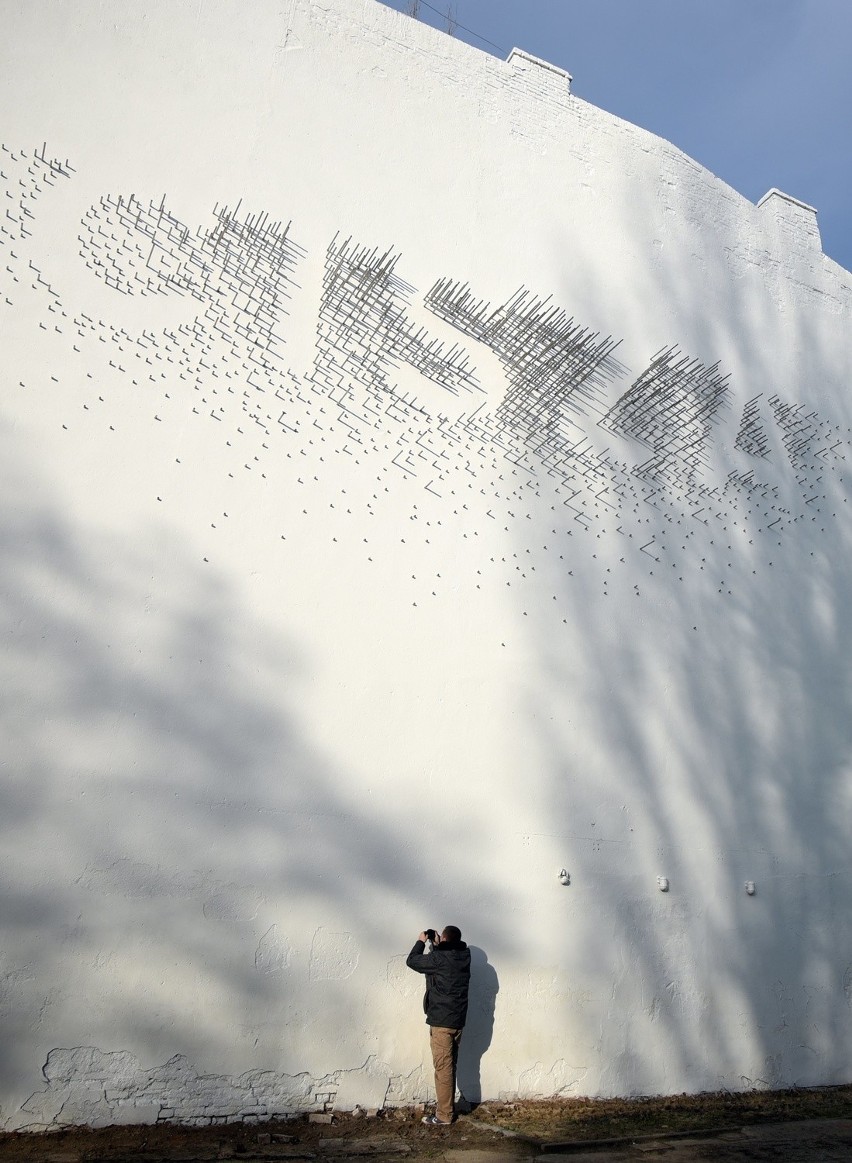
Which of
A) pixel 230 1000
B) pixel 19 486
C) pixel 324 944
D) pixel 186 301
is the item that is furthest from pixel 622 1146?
pixel 186 301

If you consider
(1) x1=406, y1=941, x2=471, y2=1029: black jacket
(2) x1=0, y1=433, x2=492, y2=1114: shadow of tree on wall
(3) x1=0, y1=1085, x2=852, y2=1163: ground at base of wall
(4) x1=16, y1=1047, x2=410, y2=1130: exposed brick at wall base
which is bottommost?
(3) x1=0, y1=1085, x2=852, y2=1163: ground at base of wall

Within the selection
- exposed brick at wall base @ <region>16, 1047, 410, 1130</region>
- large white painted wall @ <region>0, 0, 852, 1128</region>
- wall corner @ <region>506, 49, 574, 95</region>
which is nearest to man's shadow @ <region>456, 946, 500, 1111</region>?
large white painted wall @ <region>0, 0, 852, 1128</region>

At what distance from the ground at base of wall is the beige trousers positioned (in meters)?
0.10

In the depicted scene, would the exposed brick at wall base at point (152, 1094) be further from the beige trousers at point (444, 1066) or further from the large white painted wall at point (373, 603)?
the beige trousers at point (444, 1066)

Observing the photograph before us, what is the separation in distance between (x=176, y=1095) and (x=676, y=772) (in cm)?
396

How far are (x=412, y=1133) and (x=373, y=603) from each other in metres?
3.04

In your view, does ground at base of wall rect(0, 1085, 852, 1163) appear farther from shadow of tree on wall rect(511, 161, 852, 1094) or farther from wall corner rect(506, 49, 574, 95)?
wall corner rect(506, 49, 574, 95)

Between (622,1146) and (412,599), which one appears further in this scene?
(412,599)

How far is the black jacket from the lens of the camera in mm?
4812

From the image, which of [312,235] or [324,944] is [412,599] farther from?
[312,235]

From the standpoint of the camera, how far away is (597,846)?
5.88 metres

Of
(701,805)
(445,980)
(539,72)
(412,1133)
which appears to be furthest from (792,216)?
(412,1133)

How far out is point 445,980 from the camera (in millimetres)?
4836

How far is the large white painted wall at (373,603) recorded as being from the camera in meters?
4.63
